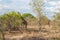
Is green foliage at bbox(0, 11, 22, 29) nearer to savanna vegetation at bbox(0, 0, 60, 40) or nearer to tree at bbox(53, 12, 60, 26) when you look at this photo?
savanna vegetation at bbox(0, 0, 60, 40)

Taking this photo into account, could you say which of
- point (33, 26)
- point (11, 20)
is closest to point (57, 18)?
point (11, 20)

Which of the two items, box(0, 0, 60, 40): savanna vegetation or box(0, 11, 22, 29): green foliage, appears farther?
box(0, 11, 22, 29): green foliage

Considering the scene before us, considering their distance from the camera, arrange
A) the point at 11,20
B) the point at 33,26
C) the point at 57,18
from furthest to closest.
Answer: the point at 33,26 → the point at 11,20 → the point at 57,18

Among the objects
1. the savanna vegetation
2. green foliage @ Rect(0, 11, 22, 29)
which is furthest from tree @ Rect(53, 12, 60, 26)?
green foliage @ Rect(0, 11, 22, 29)

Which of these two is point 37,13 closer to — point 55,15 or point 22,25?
point 55,15

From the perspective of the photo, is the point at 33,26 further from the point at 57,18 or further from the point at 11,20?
the point at 57,18

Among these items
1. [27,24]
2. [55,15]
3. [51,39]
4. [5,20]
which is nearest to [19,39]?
[51,39]

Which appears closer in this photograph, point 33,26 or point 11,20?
point 11,20

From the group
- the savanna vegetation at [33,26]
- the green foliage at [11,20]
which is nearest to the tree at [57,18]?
the savanna vegetation at [33,26]

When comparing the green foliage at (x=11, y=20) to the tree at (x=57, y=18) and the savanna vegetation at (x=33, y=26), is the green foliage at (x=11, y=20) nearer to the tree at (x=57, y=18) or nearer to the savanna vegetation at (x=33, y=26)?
the savanna vegetation at (x=33, y=26)

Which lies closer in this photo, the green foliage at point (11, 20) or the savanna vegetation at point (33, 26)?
the savanna vegetation at point (33, 26)

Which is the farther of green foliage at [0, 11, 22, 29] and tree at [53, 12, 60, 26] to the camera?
green foliage at [0, 11, 22, 29]

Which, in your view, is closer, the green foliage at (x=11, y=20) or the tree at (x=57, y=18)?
the tree at (x=57, y=18)

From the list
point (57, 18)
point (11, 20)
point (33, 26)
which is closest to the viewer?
point (57, 18)
